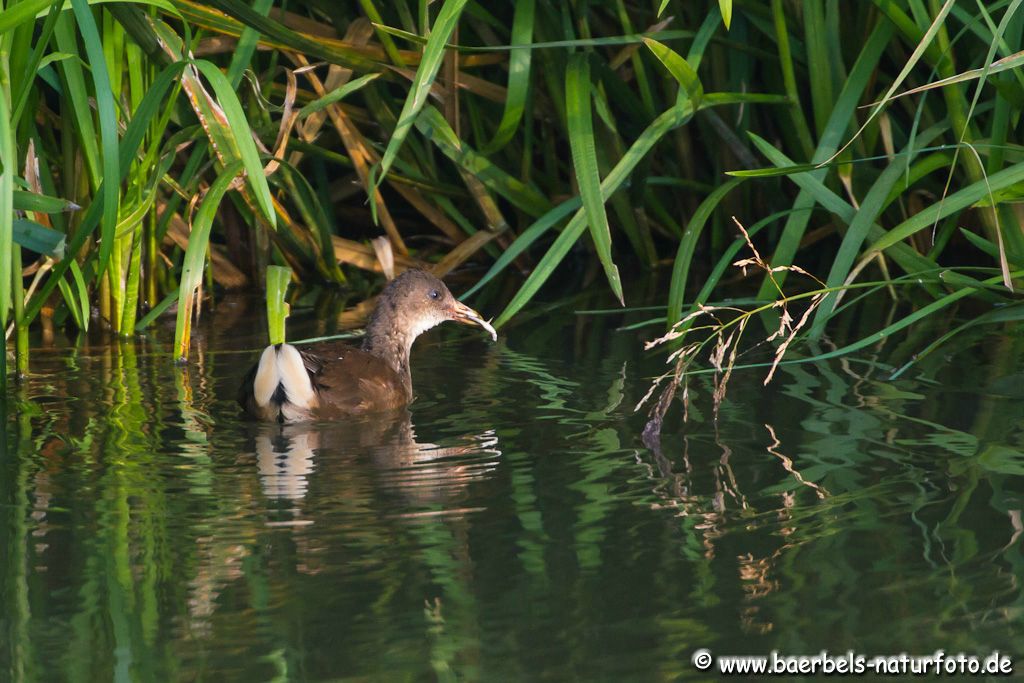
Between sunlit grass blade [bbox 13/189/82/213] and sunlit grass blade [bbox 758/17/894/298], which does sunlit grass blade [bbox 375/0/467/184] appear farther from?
sunlit grass blade [bbox 758/17/894/298]

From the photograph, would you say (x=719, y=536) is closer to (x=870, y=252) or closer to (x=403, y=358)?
(x=870, y=252)

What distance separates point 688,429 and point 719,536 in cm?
81

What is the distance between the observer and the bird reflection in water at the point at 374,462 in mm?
2934

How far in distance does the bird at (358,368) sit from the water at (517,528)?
0.09 metres

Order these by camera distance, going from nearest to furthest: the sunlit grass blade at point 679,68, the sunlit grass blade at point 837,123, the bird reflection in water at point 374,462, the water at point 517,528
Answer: the water at point 517,528 → the bird reflection in water at point 374,462 → the sunlit grass blade at point 679,68 → the sunlit grass blade at point 837,123

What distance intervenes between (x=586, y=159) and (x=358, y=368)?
85 cm

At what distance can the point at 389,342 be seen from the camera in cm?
449

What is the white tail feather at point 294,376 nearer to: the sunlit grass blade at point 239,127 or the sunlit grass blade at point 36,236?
the sunlit grass blade at point 239,127

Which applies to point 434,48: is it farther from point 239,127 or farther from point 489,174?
point 489,174

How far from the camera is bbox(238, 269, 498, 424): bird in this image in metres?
3.68

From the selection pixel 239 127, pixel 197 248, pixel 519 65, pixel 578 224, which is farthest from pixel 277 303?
pixel 519 65

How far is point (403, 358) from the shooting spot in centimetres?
443

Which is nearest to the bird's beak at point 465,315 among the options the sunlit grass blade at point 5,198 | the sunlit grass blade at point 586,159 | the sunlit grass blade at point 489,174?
the sunlit grass blade at point 489,174

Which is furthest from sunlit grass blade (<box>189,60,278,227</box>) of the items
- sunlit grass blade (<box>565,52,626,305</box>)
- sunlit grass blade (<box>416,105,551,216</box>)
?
sunlit grass blade (<box>416,105,551,216</box>)
